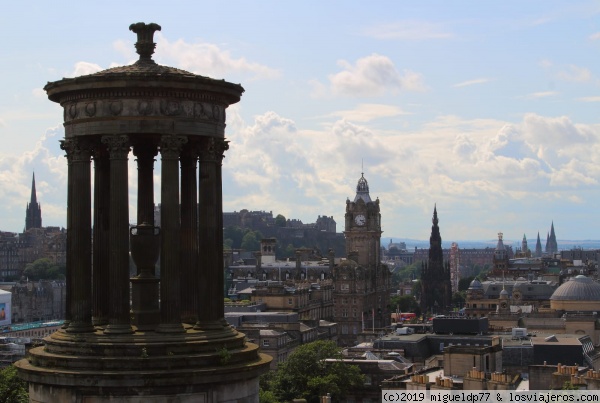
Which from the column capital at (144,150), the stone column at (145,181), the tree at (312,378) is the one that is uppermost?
the column capital at (144,150)

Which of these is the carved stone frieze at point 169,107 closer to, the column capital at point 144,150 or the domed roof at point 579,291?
the column capital at point 144,150

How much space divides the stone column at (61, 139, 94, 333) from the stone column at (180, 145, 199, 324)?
5.41 feet

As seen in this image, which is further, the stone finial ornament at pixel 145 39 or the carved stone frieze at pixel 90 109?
the stone finial ornament at pixel 145 39

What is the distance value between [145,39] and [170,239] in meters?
4.15

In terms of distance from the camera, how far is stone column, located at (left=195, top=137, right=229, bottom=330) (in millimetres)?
22000

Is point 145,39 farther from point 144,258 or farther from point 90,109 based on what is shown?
point 144,258

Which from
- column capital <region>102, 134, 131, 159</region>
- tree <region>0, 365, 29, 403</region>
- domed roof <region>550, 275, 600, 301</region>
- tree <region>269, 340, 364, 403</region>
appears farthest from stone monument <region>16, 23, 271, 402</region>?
domed roof <region>550, 275, 600, 301</region>

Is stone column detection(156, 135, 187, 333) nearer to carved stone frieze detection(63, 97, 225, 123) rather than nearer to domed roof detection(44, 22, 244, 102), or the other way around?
carved stone frieze detection(63, 97, 225, 123)

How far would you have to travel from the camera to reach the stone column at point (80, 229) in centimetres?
2161

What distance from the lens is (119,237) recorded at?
21156mm

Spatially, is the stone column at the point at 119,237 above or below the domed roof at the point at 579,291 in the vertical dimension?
above

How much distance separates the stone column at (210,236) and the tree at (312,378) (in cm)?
6708

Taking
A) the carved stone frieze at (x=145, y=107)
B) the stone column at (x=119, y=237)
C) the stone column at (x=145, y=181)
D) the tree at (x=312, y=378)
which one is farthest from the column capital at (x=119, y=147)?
the tree at (x=312, y=378)

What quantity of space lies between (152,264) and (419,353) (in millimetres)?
90007
